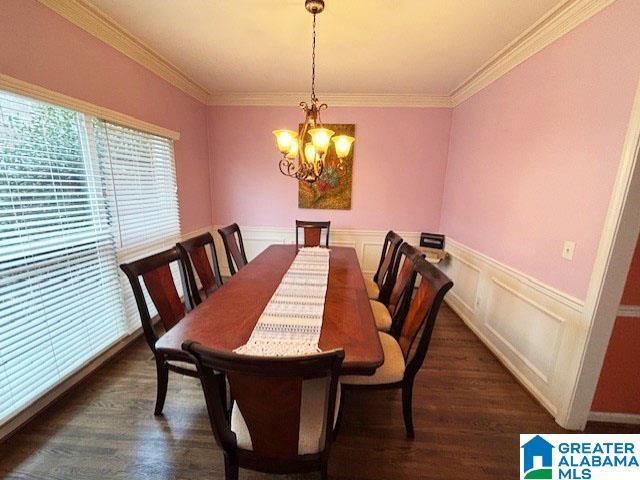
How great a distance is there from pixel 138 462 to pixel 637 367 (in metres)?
2.81

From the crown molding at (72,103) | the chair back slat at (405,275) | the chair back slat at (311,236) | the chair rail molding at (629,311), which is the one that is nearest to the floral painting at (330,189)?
the chair back slat at (311,236)

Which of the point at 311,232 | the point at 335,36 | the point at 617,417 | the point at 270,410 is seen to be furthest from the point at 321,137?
the point at 617,417

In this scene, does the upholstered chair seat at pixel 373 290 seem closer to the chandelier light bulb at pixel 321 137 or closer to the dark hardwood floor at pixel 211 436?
the dark hardwood floor at pixel 211 436

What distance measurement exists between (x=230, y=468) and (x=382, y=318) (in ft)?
4.05

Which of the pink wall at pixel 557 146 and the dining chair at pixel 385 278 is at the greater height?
the pink wall at pixel 557 146

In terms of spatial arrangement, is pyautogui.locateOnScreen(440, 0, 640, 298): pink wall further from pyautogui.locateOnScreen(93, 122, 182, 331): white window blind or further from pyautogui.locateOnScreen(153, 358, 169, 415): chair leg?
pyautogui.locateOnScreen(93, 122, 182, 331): white window blind

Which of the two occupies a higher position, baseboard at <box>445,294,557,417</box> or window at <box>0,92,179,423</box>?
window at <box>0,92,179,423</box>

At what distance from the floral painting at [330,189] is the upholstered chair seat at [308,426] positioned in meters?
2.62

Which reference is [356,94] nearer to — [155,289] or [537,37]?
[537,37]

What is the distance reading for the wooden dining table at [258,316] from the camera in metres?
1.08

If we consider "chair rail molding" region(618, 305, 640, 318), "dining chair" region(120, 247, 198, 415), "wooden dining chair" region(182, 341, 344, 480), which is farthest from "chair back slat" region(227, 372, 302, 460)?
"chair rail molding" region(618, 305, 640, 318)

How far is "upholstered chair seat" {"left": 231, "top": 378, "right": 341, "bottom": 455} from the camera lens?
96 centimetres

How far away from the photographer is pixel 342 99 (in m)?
3.21

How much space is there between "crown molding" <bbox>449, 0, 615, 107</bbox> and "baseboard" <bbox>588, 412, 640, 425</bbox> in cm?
234
